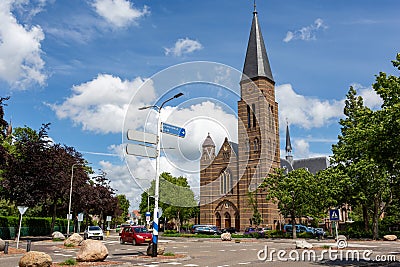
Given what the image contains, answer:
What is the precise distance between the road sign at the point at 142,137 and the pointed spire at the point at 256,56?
52033 millimetres

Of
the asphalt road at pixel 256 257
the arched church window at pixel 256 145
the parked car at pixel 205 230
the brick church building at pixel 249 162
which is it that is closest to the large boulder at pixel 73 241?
the asphalt road at pixel 256 257

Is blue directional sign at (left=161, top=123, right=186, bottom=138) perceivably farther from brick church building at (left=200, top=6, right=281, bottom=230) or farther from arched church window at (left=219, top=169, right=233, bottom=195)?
Result: arched church window at (left=219, top=169, right=233, bottom=195)

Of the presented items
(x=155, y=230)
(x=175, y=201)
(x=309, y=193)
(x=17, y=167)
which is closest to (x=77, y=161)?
(x=17, y=167)

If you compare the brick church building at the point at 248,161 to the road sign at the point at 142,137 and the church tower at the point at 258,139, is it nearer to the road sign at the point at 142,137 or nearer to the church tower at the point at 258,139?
the church tower at the point at 258,139

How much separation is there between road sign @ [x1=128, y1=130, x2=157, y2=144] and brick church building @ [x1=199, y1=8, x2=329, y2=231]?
145 feet

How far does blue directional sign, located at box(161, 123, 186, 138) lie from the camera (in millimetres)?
20688

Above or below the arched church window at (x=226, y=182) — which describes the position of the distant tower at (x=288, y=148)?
above

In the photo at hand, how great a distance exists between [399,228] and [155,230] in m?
47.2

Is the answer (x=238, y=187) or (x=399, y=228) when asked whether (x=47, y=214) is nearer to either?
(x=238, y=187)

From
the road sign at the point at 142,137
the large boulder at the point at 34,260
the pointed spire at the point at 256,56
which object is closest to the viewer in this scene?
the large boulder at the point at 34,260

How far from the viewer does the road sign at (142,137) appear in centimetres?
1930

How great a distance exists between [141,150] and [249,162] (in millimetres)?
54621

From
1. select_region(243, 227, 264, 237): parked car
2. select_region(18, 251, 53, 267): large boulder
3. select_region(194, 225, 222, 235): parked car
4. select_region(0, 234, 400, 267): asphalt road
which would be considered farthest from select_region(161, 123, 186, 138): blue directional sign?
select_region(194, 225, 222, 235): parked car

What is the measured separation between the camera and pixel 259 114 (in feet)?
217
